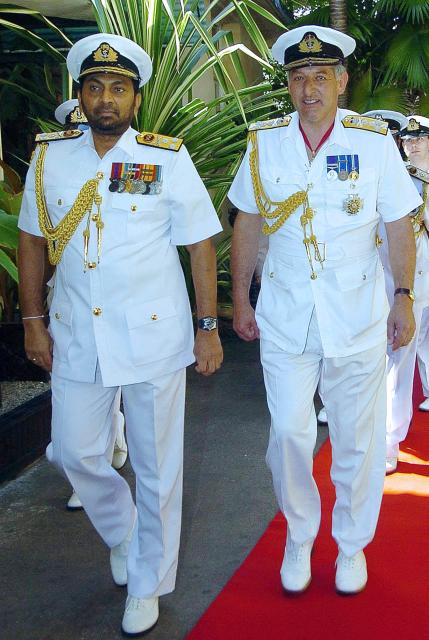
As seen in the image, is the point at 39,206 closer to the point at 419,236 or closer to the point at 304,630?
the point at 304,630

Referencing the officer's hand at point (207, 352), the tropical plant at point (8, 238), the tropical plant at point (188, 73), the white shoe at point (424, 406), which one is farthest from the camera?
the white shoe at point (424, 406)

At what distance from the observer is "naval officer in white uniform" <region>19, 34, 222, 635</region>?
294cm

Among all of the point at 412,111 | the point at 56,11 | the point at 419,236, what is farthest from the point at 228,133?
the point at 412,111

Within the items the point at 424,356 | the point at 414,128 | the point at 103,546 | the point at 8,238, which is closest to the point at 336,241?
the point at 8,238

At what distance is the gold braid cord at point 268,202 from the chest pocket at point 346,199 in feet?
0.31

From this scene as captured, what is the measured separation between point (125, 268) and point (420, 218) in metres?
2.43

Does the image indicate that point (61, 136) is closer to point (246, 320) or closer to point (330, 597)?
point (246, 320)

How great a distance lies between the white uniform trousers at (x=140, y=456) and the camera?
3.00 m

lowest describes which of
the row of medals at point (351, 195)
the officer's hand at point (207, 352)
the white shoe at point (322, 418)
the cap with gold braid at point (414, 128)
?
the white shoe at point (322, 418)

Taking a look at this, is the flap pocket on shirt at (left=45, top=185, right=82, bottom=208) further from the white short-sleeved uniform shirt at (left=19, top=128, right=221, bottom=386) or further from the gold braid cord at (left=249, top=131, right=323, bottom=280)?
the gold braid cord at (left=249, top=131, right=323, bottom=280)

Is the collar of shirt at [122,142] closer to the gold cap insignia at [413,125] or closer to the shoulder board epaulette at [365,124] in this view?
the shoulder board epaulette at [365,124]

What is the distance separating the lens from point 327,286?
315 centimetres

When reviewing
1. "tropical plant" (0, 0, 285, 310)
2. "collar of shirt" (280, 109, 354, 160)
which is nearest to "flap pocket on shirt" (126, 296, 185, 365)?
"collar of shirt" (280, 109, 354, 160)

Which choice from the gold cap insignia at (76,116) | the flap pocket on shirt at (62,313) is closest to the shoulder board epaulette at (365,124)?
the flap pocket on shirt at (62,313)
